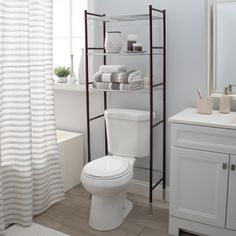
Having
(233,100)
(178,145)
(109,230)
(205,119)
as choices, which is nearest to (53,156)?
(109,230)

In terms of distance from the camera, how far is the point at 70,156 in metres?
3.07

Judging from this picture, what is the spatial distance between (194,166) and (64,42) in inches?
78.9

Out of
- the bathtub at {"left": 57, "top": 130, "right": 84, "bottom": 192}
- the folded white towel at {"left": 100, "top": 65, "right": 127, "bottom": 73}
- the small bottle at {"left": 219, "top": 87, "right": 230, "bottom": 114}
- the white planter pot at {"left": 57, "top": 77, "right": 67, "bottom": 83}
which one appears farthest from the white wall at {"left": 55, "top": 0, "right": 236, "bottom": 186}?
the white planter pot at {"left": 57, "top": 77, "right": 67, "bottom": 83}

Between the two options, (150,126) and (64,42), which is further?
(64,42)

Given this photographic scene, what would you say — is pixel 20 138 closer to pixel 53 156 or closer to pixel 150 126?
pixel 53 156

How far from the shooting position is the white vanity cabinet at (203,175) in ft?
6.81

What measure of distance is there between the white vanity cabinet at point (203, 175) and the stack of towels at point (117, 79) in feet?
1.71

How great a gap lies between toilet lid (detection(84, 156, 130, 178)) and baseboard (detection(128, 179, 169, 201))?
0.52m

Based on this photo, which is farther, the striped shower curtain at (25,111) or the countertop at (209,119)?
the striped shower curtain at (25,111)

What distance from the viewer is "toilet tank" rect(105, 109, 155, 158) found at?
265 cm

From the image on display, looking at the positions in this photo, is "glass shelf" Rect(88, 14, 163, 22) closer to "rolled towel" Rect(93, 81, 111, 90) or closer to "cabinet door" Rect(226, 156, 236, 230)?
"rolled towel" Rect(93, 81, 111, 90)

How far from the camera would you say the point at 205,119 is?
7.18 feet

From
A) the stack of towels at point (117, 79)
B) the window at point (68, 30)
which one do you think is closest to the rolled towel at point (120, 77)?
the stack of towels at point (117, 79)

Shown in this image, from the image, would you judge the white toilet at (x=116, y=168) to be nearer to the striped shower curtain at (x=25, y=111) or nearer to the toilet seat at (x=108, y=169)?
the toilet seat at (x=108, y=169)
